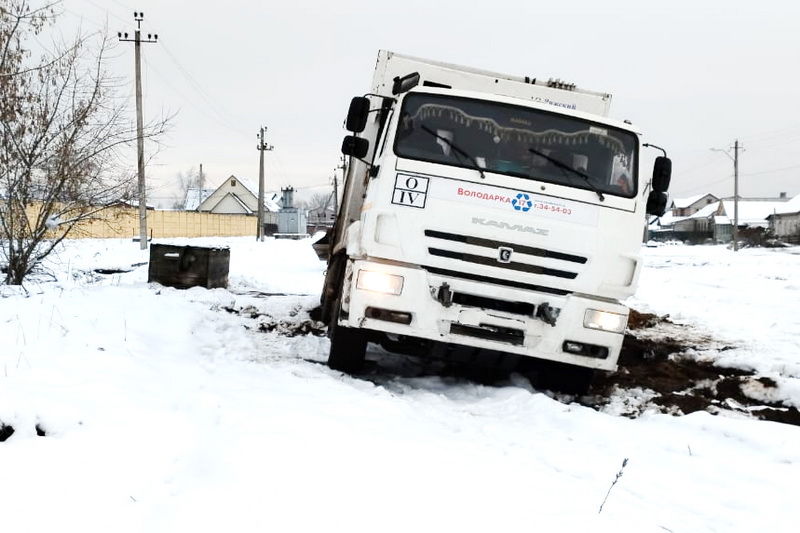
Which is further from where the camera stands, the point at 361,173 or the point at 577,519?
the point at 361,173

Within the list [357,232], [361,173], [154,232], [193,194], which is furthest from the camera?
[193,194]

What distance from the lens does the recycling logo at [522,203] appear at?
4.86 m

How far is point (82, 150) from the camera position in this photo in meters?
9.62

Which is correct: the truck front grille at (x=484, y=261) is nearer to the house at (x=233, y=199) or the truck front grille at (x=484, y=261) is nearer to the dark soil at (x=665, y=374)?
the dark soil at (x=665, y=374)

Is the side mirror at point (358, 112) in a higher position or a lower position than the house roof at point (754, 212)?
lower

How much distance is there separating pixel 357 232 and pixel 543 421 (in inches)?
87.4

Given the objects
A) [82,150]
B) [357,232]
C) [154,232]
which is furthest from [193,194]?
[357,232]

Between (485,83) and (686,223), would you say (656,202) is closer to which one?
(485,83)

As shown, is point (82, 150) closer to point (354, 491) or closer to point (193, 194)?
point (354, 491)

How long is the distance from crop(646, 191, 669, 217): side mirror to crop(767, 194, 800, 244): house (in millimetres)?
75761

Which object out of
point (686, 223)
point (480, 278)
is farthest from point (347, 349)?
point (686, 223)

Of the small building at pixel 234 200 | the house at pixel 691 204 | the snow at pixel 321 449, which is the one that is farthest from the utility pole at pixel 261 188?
the house at pixel 691 204

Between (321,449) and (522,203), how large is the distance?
2.74 metres

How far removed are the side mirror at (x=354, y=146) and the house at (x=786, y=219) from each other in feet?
254
